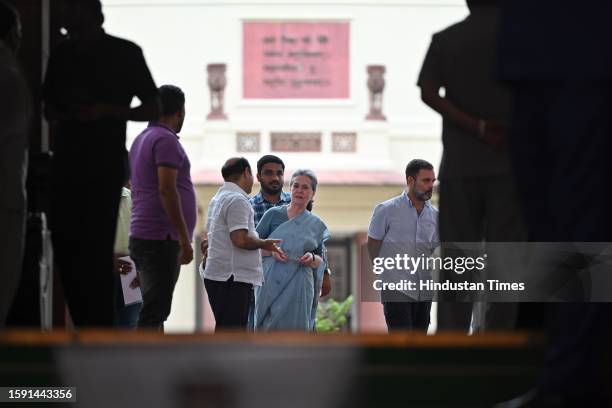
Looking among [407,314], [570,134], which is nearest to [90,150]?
[407,314]

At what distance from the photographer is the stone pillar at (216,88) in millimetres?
16172

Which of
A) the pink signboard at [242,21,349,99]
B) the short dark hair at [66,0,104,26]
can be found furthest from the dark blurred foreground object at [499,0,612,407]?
the pink signboard at [242,21,349,99]

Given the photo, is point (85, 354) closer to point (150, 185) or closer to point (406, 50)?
point (150, 185)

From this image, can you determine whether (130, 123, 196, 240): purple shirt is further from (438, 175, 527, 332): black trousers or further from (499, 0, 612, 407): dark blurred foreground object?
(499, 0, 612, 407): dark blurred foreground object

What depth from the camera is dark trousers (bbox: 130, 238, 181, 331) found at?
3260 mm

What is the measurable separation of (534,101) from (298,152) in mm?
16173

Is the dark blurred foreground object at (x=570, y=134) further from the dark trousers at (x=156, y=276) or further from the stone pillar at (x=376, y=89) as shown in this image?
the stone pillar at (x=376, y=89)

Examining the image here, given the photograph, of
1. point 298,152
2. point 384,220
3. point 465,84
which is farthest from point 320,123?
point 465,84

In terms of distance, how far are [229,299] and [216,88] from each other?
12483mm

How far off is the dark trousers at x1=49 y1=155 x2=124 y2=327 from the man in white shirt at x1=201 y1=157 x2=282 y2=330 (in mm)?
1280

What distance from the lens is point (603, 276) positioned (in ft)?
8.38

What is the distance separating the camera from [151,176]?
3.30 m

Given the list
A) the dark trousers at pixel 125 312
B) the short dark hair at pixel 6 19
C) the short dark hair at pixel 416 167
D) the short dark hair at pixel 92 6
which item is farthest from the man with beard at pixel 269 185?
the short dark hair at pixel 6 19

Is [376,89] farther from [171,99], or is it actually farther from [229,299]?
[171,99]
